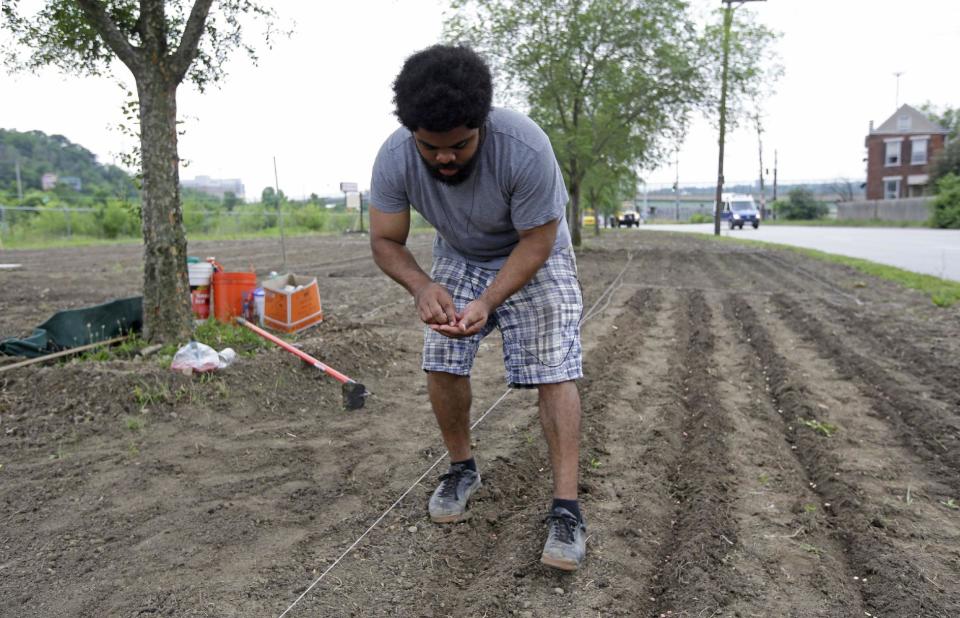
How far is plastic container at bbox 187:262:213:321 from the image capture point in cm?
625

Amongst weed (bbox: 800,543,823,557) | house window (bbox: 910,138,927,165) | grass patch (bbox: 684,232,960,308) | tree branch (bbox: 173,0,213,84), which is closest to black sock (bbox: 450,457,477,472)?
weed (bbox: 800,543,823,557)

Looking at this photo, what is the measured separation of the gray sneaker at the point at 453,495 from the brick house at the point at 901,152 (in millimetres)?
57981

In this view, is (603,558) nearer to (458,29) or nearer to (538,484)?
(538,484)

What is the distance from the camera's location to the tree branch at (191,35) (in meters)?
5.27

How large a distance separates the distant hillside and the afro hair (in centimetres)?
3702

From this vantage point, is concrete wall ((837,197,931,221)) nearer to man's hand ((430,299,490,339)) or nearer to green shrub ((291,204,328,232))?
green shrub ((291,204,328,232))

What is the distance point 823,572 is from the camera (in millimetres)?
2596

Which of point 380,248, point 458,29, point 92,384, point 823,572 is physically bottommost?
point 823,572

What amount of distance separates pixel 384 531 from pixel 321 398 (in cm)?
192

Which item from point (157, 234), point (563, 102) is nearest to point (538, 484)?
point (157, 234)

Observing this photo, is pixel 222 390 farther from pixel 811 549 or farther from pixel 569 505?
pixel 811 549

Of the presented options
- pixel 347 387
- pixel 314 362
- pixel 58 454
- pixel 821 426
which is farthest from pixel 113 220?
pixel 821 426

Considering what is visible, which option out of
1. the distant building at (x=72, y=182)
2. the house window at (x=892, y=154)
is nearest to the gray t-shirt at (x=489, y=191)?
the distant building at (x=72, y=182)

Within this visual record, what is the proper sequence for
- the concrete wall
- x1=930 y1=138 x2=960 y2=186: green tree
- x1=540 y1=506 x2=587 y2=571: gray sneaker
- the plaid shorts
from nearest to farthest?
x1=540 y1=506 x2=587 y2=571: gray sneaker, the plaid shorts, the concrete wall, x1=930 y1=138 x2=960 y2=186: green tree
